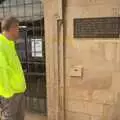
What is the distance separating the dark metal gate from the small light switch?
0.56m

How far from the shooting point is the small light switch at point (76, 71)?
3.52 metres

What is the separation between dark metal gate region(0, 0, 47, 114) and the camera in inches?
156

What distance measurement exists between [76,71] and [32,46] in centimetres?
86

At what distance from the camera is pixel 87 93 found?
11.7 ft

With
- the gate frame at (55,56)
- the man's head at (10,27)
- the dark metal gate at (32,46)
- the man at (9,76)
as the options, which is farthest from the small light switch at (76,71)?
the man's head at (10,27)

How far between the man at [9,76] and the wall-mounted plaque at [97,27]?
87 cm

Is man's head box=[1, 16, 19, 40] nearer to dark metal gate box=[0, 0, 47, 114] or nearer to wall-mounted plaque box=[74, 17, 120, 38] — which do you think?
wall-mounted plaque box=[74, 17, 120, 38]

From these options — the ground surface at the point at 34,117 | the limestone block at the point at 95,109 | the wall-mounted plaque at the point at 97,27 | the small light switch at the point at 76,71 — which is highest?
the wall-mounted plaque at the point at 97,27

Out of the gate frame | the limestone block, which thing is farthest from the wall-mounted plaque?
the limestone block

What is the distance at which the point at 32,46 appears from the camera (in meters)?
4.07

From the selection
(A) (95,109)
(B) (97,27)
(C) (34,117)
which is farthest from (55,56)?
(C) (34,117)

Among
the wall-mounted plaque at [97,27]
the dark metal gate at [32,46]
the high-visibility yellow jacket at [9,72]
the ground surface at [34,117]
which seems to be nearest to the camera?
the high-visibility yellow jacket at [9,72]

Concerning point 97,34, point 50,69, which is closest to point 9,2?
point 50,69

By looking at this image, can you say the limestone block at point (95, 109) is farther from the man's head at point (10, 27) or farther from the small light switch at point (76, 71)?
the man's head at point (10, 27)
